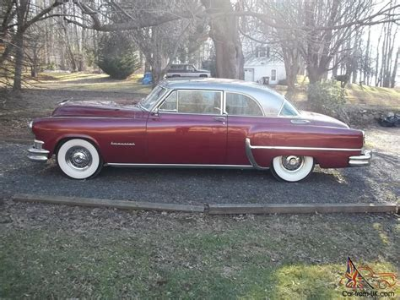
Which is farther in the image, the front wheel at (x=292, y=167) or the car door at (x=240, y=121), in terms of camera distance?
the front wheel at (x=292, y=167)

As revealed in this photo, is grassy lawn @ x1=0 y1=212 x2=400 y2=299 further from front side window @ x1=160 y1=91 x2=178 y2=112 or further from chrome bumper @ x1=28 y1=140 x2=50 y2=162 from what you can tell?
front side window @ x1=160 y1=91 x2=178 y2=112

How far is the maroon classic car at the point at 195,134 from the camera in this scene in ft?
16.8

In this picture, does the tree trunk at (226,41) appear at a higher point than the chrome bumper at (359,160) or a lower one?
higher

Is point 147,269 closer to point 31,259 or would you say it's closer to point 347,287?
point 31,259

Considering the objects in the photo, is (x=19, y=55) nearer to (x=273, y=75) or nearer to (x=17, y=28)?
(x=17, y=28)

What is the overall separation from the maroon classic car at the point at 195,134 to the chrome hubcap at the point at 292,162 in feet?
0.06

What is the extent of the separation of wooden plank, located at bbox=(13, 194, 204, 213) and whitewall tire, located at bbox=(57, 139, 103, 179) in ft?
2.74

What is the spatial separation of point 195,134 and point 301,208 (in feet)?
5.81

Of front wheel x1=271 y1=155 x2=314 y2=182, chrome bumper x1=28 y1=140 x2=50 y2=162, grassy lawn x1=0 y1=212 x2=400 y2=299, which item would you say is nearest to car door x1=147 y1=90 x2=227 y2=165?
front wheel x1=271 y1=155 x2=314 y2=182

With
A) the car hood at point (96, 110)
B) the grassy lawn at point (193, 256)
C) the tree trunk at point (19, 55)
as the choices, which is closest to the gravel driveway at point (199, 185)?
the grassy lawn at point (193, 256)

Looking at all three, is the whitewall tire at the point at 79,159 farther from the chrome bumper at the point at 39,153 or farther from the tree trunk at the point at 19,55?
the tree trunk at the point at 19,55

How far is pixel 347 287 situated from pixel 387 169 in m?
4.35

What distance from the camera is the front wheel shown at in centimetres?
550

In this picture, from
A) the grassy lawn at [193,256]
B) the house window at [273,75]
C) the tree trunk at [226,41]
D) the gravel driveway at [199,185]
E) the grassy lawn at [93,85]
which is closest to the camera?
the grassy lawn at [193,256]
